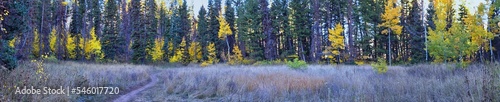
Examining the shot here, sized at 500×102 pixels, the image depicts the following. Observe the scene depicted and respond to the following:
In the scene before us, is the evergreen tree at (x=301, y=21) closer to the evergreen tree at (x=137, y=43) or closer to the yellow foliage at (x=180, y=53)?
the yellow foliage at (x=180, y=53)

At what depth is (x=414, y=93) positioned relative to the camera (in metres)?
4.83

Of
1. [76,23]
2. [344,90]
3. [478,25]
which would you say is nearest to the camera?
[344,90]

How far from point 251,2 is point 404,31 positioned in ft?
67.6

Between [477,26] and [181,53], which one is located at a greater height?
[477,26]

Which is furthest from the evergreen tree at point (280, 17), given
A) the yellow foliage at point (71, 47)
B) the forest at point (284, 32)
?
the yellow foliage at point (71, 47)

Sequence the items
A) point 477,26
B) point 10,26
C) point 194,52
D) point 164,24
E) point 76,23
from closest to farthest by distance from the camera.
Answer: point 10,26 → point 477,26 → point 76,23 → point 194,52 → point 164,24

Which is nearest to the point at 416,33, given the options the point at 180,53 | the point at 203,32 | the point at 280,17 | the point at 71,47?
the point at 280,17

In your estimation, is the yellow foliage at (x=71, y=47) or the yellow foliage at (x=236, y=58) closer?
the yellow foliage at (x=236, y=58)

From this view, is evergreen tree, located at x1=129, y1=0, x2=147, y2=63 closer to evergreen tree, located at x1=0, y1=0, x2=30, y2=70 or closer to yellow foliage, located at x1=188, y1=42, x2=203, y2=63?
yellow foliage, located at x1=188, y1=42, x2=203, y2=63

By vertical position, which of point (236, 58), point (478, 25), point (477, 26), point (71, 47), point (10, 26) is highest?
point (478, 25)

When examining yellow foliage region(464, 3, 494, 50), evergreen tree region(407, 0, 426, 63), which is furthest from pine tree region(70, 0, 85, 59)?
yellow foliage region(464, 3, 494, 50)

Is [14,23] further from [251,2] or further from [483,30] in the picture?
[251,2]

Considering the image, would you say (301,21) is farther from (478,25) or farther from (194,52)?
(478,25)

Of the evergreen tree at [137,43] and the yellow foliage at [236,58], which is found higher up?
the evergreen tree at [137,43]
